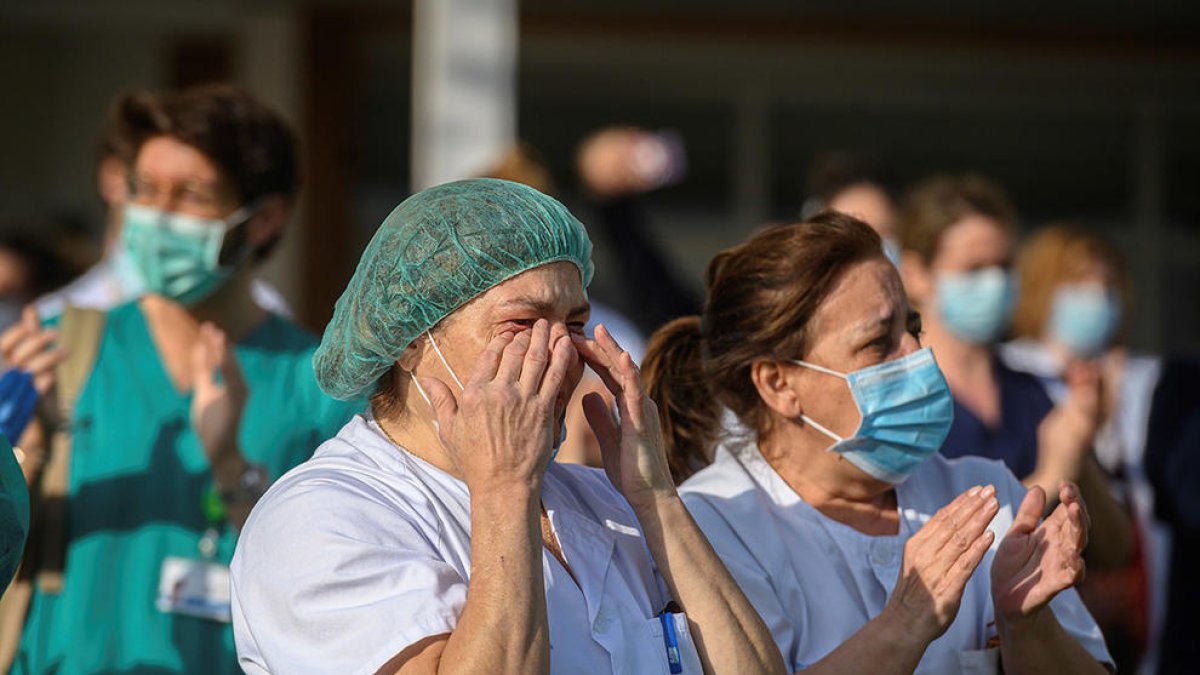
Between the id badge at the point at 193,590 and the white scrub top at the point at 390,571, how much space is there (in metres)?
1.10

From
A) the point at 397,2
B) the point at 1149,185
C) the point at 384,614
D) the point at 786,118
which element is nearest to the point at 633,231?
the point at 384,614

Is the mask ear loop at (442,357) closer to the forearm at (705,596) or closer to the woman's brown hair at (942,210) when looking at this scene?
the forearm at (705,596)

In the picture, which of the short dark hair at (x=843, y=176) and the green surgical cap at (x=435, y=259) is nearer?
the green surgical cap at (x=435, y=259)

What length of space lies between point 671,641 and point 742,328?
2.89 feet

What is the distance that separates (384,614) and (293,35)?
7.20 metres

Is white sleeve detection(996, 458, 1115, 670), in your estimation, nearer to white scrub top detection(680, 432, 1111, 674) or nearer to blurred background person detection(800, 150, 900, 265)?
white scrub top detection(680, 432, 1111, 674)

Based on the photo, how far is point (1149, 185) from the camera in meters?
10.3

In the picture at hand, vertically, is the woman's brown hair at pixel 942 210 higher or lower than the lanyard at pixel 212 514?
higher

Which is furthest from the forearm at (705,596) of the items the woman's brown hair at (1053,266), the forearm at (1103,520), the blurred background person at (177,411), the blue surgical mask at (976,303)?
the woman's brown hair at (1053,266)

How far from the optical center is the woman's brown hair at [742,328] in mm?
3361

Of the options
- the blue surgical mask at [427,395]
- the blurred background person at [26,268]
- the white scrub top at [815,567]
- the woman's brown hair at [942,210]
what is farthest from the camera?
the blurred background person at [26,268]

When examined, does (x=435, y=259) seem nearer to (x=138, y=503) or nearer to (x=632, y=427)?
(x=632, y=427)

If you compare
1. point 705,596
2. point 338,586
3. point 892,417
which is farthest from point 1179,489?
point 338,586

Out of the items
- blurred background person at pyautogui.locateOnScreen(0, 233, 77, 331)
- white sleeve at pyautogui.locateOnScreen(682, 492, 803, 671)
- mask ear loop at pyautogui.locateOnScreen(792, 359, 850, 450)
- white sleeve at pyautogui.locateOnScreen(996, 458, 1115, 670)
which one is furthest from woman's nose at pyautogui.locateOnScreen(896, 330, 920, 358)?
blurred background person at pyautogui.locateOnScreen(0, 233, 77, 331)
